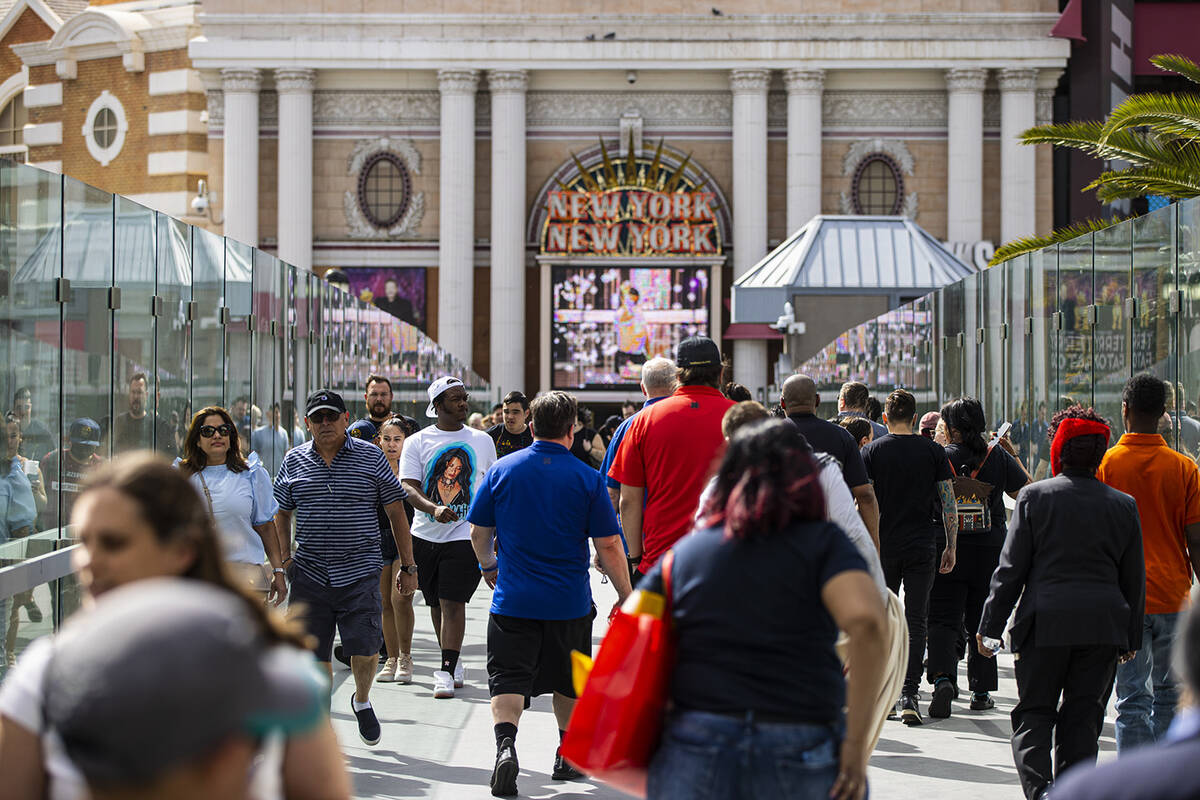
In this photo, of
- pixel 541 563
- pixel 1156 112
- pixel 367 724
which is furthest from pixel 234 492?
pixel 1156 112

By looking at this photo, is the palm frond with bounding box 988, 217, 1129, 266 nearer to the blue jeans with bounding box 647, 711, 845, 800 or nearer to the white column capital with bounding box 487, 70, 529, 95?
the blue jeans with bounding box 647, 711, 845, 800

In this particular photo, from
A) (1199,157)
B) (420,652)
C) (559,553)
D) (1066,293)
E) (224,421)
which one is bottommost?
(420,652)

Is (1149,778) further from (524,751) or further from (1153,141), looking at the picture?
(1153,141)

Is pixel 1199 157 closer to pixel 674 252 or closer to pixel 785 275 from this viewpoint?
pixel 785 275

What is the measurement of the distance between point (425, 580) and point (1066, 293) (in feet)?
16.1

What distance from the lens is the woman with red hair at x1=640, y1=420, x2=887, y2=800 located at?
388 centimetres

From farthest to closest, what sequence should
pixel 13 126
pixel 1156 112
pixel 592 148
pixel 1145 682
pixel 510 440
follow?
A: pixel 13 126 → pixel 592 148 → pixel 1156 112 → pixel 510 440 → pixel 1145 682

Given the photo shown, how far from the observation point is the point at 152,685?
190 cm

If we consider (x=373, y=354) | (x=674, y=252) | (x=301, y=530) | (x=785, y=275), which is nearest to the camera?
(x=301, y=530)

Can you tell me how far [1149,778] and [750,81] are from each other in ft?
164

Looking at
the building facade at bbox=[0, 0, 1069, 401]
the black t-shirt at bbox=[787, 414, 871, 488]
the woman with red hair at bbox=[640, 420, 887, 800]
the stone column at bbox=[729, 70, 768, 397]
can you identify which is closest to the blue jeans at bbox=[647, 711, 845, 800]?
the woman with red hair at bbox=[640, 420, 887, 800]

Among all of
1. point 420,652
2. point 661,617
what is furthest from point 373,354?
point 661,617

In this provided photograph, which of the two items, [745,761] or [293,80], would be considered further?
[293,80]

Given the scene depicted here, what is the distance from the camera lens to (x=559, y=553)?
24.6ft
